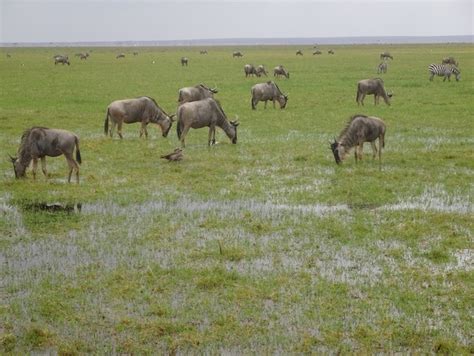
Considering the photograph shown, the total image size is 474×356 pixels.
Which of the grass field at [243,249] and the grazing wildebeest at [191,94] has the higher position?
the grazing wildebeest at [191,94]

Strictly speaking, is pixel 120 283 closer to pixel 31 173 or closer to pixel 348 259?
pixel 348 259

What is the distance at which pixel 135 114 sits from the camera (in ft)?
63.5

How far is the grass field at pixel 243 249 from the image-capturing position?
7.05m

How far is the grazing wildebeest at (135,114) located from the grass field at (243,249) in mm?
556

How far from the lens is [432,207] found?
39.8 ft

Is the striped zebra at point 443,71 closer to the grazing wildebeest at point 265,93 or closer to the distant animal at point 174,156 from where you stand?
the grazing wildebeest at point 265,93

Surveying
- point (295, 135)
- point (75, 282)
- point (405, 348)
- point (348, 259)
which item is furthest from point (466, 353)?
point (295, 135)

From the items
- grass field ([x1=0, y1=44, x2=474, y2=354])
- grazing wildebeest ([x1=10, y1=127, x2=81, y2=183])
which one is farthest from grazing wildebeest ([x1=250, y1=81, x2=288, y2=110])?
grazing wildebeest ([x1=10, y1=127, x2=81, y2=183])

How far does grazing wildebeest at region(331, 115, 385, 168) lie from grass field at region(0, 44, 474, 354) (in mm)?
447

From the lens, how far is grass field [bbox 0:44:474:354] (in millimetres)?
7051

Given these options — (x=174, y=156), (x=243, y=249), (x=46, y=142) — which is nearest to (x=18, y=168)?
(x=46, y=142)

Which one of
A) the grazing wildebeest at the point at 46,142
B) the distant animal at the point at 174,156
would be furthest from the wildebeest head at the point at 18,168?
the distant animal at the point at 174,156

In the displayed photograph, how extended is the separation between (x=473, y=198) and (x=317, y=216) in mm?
3711

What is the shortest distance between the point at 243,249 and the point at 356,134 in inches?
272
